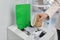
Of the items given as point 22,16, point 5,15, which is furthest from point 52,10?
point 5,15

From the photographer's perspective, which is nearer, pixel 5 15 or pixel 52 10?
pixel 52 10

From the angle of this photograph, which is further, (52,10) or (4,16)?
(4,16)

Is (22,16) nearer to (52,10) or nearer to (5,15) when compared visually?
(5,15)

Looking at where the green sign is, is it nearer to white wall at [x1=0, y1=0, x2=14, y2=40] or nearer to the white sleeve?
white wall at [x1=0, y1=0, x2=14, y2=40]

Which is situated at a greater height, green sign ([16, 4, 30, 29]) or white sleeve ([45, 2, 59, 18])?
white sleeve ([45, 2, 59, 18])

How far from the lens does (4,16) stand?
3.61 ft

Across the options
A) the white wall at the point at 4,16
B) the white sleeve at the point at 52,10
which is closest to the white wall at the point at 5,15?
the white wall at the point at 4,16

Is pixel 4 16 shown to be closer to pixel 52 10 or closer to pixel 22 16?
pixel 22 16

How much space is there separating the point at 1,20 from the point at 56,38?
57 centimetres

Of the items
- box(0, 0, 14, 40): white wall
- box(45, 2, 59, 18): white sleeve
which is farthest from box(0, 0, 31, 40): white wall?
box(45, 2, 59, 18): white sleeve

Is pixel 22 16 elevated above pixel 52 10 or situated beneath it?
situated beneath

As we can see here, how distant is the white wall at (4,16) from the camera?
1.07 m

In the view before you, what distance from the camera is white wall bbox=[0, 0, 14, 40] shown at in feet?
3.50

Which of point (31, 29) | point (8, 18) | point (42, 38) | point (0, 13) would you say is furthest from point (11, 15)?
point (42, 38)
